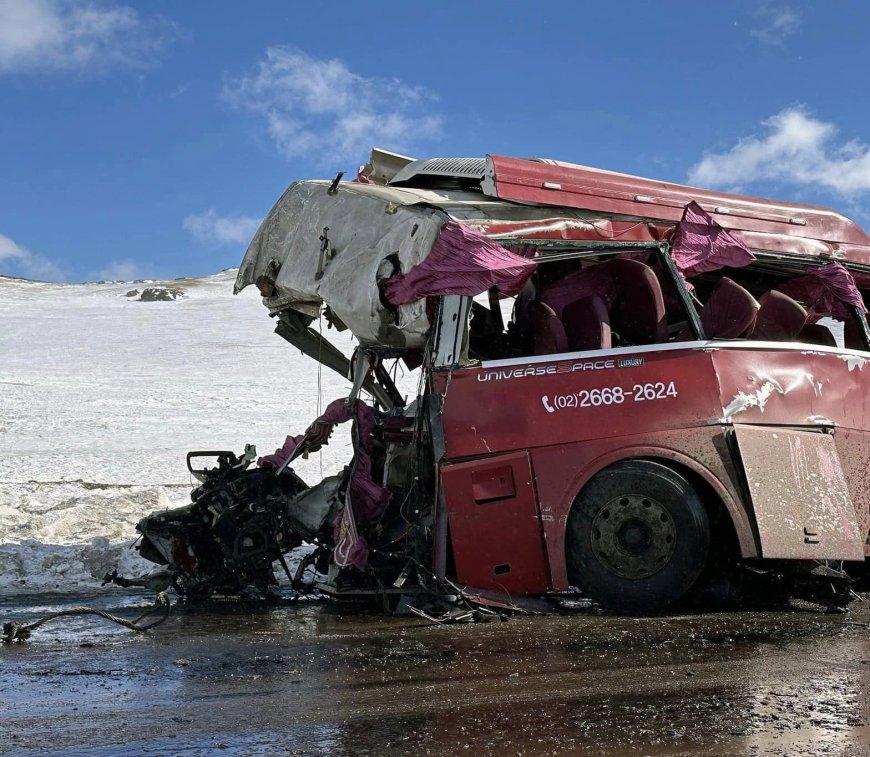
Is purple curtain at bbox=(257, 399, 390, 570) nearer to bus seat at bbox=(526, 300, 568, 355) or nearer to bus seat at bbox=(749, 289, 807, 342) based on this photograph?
bus seat at bbox=(526, 300, 568, 355)

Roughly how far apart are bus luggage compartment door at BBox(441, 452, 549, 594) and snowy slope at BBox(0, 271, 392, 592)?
2405 mm

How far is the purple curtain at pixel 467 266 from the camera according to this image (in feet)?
19.6

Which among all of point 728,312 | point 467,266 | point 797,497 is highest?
point 467,266

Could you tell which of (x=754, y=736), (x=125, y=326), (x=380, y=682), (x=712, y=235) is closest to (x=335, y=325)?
(x=712, y=235)

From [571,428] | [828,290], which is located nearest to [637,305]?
[571,428]

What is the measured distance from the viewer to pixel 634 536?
19.9 feet

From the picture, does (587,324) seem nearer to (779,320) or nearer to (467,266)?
(467,266)

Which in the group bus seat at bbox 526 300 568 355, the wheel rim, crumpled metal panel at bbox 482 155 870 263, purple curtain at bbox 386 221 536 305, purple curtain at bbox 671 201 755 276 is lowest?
the wheel rim

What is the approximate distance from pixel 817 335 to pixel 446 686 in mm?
4775

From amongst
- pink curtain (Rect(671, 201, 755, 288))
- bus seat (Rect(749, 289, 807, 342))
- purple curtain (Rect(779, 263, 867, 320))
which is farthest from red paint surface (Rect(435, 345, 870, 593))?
purple curtain (Rect(779, 263, 867, 320))

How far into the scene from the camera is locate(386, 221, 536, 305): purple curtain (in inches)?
235

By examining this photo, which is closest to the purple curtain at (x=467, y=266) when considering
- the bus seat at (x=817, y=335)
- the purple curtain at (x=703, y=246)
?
the purple curtain at (x=703, y=246)

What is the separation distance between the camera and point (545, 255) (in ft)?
21.2

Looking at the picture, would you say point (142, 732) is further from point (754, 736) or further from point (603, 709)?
point (754, 736)
